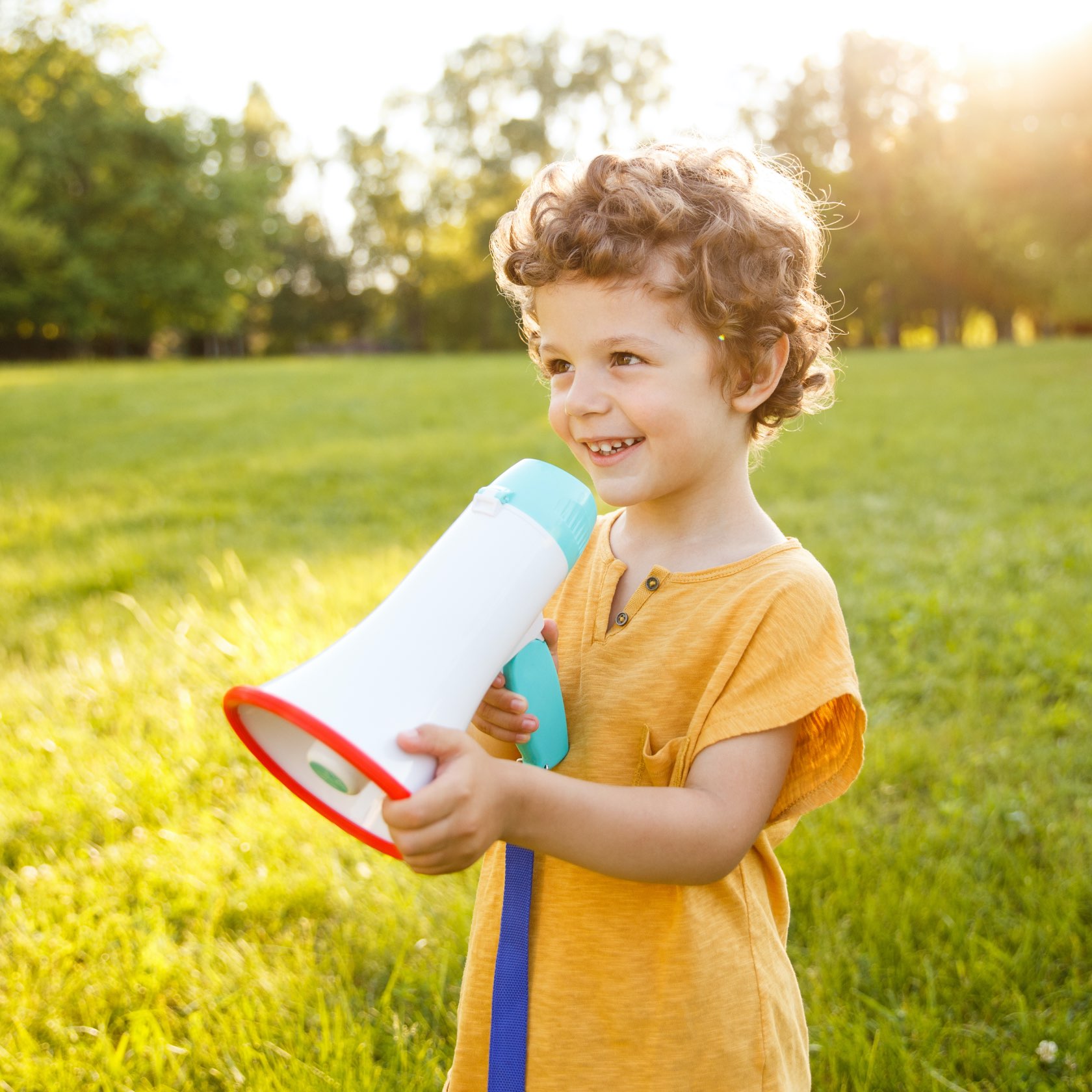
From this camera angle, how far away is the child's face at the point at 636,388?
1.29m

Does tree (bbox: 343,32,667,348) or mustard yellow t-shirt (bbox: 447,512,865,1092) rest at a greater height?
tree (bbox: 343,32,667,348)

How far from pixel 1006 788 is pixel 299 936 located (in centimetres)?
198

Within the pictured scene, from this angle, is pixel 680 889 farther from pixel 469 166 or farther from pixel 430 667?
pixel 469 166

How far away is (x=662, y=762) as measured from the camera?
49.4 inches

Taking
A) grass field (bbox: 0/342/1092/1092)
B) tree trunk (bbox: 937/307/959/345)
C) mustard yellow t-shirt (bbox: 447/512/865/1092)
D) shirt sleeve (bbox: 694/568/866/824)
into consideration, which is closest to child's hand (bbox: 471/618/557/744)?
mustard yellow t-shirt (bbox: 447/512/865/1092)

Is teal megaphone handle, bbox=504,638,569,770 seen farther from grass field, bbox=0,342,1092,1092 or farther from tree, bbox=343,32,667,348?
tree, bbox=343,32,667,348

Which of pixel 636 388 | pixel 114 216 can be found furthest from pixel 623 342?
pixel 114 216

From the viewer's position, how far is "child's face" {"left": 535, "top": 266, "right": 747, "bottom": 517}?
4.23 feet

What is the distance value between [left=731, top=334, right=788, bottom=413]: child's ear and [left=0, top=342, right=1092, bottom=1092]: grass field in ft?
4.37

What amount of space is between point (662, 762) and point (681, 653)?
0.47 feet

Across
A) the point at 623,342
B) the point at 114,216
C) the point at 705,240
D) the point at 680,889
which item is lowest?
the point at 680,889

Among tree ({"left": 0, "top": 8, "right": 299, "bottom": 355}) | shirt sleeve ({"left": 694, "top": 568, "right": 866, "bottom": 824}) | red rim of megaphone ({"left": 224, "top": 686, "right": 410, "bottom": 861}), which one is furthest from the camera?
tree ({"left": 0, "top": 8, "right": 299, "bottom": 355})

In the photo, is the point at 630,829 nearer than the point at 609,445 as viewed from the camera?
Yes

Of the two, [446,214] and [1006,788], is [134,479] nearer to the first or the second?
[1006,788]
